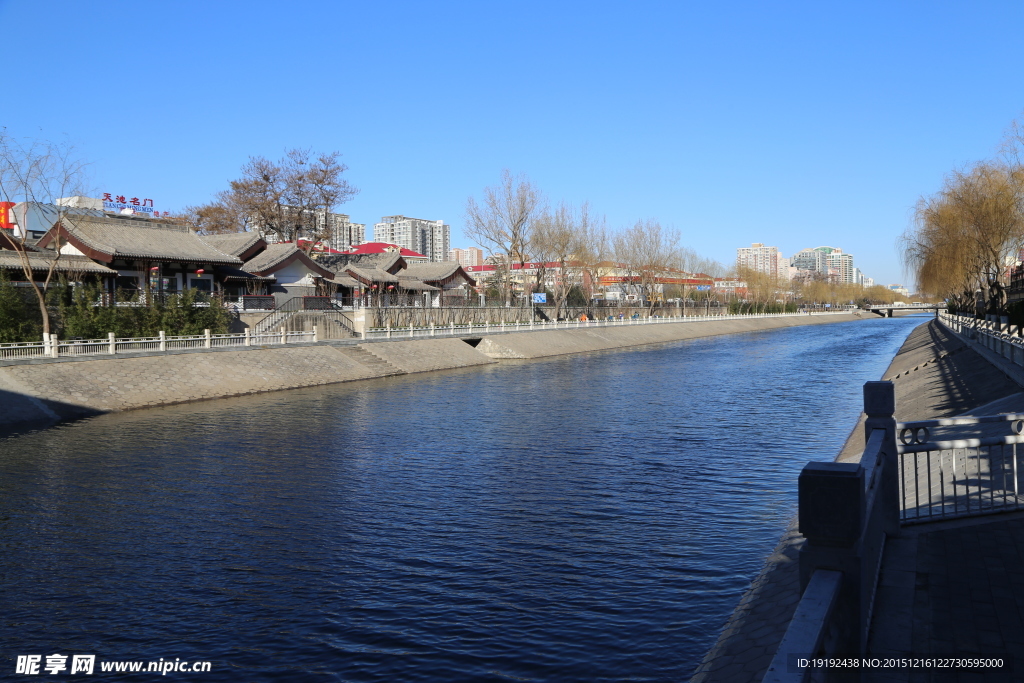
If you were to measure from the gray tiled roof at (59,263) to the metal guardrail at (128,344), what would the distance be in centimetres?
788

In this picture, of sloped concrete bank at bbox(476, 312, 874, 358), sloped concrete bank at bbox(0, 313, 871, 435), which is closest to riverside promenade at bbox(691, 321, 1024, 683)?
sloped concrete bank at bbox(0, 313, 871, 435)

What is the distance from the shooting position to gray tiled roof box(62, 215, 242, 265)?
40.3 metres

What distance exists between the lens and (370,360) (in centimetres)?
3919

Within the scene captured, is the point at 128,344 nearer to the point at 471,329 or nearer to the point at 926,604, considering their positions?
the point at 471,329

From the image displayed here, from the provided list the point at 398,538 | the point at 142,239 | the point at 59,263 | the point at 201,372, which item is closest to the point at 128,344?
the point at 201,372

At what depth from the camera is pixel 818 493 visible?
4.86 metres

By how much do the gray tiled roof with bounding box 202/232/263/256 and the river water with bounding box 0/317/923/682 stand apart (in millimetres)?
28251

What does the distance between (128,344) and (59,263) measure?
1080 cm

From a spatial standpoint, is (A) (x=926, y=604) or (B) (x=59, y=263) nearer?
(A) (x=926, y=604)

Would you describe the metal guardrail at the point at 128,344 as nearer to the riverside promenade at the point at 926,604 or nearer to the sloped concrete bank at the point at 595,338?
the sloped concrete bank at the point at 595,338

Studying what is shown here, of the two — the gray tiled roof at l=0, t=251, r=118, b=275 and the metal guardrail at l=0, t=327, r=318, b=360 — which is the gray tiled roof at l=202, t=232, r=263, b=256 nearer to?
the gray tiled roof at l=0, t=251, r=118, b=275

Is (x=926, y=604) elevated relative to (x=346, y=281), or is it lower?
lower

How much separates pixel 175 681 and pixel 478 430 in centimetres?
1432

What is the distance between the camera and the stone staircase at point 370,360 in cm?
3841
